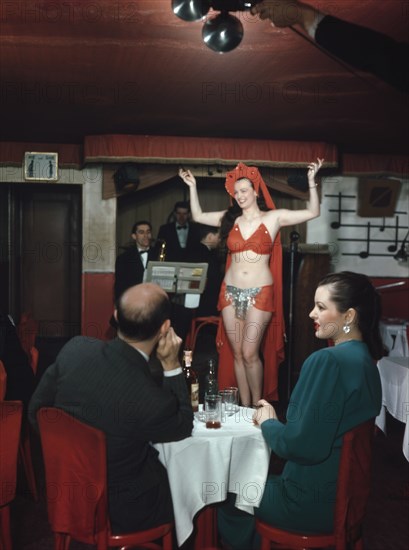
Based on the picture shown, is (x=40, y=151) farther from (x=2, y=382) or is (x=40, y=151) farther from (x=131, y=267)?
(x=2, y=382)

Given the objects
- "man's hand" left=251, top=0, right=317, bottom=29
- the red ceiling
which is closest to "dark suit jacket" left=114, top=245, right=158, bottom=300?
the red ceiling

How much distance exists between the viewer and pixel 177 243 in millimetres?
6973

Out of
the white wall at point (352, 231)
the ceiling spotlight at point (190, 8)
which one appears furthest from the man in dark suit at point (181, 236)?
the ceiling spotlight at point (190, 8)

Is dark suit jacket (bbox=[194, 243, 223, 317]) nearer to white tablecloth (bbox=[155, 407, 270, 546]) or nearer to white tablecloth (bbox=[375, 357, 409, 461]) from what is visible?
white tablecloth (bbox=[375, 357, 409, 461])

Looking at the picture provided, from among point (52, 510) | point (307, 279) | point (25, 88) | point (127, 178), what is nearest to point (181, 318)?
point (307, 279)

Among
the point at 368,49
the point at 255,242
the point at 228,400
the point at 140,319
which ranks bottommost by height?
the point at 228,400

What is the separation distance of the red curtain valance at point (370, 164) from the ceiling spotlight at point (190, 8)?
16.9 ft

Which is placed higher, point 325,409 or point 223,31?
point 223,31

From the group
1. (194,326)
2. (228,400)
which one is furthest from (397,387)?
(194,326)

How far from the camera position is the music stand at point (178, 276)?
4.77 meters

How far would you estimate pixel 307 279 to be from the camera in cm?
517

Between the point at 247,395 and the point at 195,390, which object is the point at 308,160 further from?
the point at 195,390

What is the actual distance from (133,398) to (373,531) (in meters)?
1.62

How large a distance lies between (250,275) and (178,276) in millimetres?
914
